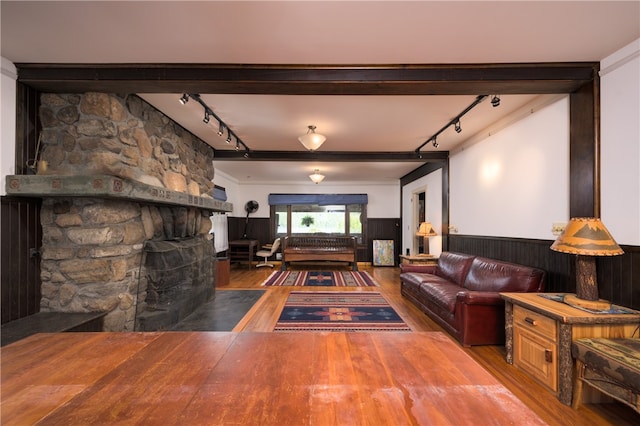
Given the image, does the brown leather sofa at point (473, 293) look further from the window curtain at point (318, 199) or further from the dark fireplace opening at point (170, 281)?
the window curtain at point (318, 199)

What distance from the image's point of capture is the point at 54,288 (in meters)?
2.26

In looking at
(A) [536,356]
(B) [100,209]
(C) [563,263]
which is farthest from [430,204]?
(B) [100,209]

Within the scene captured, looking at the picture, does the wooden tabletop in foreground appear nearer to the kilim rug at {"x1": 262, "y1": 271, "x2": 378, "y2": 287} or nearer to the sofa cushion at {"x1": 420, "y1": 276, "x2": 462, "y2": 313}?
the sofa cushion at {"x1": 420, "y1": 276, "x2": 462, "y2": 313}

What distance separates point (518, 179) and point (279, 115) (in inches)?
114

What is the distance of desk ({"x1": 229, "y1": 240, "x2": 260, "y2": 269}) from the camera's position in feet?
23.3

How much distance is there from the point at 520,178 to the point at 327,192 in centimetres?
542

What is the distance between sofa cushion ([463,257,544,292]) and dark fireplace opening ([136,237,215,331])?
3.50m

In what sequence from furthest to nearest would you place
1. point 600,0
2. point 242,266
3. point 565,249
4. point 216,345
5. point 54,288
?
1. point 242,266
2. point 54,288
3. point 565,249
4. point 600,0
5. point 216,345

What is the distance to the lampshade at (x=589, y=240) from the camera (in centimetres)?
187

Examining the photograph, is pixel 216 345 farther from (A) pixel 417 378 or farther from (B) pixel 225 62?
(B) pixel 225 62

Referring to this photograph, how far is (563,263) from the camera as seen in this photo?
8.35 feet

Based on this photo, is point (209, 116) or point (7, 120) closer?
point (7, 120)

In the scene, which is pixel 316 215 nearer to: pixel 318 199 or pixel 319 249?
pixel 318 199

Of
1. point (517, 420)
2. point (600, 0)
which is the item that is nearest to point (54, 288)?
point (517, 420)
